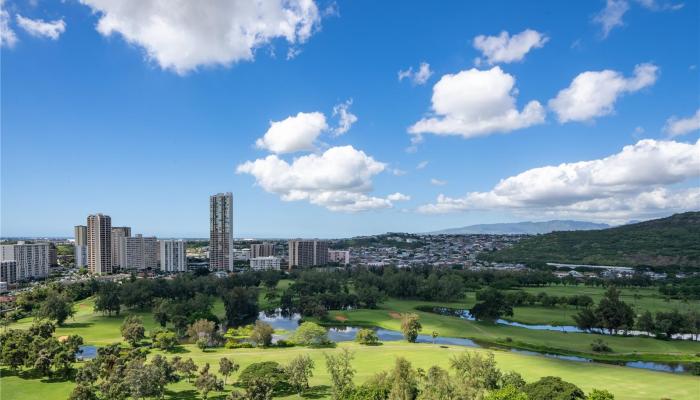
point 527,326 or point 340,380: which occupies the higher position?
point 340,380

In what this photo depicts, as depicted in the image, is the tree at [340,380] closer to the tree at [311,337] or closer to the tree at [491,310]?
the tree at [311,337]

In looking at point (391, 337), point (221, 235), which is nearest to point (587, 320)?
point (391, 337)

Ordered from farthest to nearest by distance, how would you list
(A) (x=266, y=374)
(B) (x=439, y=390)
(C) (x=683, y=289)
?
(C) (x=683, y=289)
(A) (x=266, y=374)
(B) (x=439, y=390)

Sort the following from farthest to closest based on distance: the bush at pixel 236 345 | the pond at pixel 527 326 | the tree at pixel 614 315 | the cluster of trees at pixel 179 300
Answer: the cluster of trees at pixel 179 300 → the pond at pixel 527 326 → the tree at pixel 614 315 → the bush at pixel 236 345

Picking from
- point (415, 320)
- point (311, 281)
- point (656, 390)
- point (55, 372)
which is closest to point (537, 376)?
point (656, 390)

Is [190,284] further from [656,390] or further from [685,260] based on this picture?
[685,260]

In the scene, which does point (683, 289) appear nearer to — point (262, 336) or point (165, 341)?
point (262, 336)

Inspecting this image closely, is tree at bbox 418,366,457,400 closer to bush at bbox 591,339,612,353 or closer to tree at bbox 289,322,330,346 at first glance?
tree at bbox 289,322,330,346

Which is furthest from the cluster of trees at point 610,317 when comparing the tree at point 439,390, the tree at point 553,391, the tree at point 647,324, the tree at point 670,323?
the tree at point 439,390
